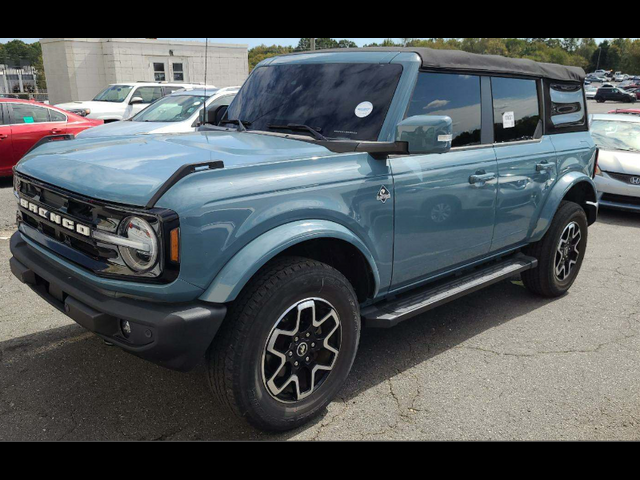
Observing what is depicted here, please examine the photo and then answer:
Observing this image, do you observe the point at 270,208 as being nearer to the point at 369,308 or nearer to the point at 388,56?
the point at 369,308

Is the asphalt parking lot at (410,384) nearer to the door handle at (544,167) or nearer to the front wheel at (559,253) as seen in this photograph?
the front wheel at (559,253)

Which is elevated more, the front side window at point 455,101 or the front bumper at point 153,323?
the front side window at point 455,101

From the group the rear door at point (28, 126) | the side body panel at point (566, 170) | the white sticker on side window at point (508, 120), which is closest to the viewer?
the white sticker on side window at point (508, 120)

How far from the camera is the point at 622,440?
119 inches

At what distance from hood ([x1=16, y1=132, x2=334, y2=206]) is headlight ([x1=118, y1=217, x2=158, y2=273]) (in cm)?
10

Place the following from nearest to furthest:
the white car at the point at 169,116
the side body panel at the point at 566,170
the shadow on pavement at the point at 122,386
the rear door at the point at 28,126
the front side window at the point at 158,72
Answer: the shadow on pavement at the point at 122,386
the side body panel at the point at 566,170
the white car at the point at 169,116
the rear door at the point at 28,126
the front side window at the point at 158,72

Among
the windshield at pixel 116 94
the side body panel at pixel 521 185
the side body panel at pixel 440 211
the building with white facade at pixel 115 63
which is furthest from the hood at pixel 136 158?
the building with white facade at pixel 115 63

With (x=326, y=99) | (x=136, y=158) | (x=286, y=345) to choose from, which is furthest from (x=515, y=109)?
(x=136, y=158)

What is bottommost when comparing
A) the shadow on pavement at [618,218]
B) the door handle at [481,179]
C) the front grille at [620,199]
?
the shadow on pavement at [618,218]

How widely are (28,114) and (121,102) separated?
550 centimetres

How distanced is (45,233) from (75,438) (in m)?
1.12

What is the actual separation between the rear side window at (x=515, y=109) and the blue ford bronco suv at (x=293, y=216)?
0.06 feet

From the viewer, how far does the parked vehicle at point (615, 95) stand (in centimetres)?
4866
